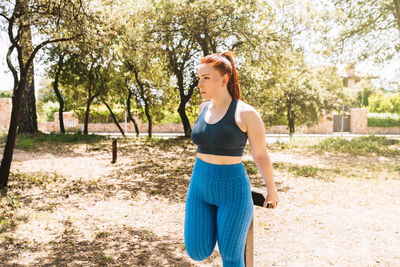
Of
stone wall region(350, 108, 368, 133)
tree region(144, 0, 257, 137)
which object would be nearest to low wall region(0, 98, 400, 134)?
stone wall region(350, 108, 368, 133)

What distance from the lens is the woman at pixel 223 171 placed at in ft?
6.97

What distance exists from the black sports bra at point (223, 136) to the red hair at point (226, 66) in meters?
0.11

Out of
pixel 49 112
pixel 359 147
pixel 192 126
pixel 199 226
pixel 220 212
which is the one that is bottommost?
pixel 359 147

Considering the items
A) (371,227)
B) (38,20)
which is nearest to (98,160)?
(38,20)

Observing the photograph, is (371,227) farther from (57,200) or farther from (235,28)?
(235,28)

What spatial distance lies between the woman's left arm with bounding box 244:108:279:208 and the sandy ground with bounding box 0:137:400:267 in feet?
7.05

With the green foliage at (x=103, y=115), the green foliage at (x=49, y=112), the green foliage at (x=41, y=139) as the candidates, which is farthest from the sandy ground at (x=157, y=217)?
the green foliage at (x=49, y=112)

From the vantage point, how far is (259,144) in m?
2.16

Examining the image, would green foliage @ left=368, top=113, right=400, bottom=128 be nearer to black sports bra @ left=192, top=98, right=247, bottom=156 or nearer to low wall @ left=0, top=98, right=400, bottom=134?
low wall @ left=0, top=98, right=400, bottom=134

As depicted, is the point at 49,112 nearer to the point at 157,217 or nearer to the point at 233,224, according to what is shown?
the point at 157,217

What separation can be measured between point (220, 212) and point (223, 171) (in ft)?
0.91

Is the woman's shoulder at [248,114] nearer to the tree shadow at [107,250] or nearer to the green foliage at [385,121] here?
the tree shadow at [107,250]

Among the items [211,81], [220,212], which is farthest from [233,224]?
[211,81]

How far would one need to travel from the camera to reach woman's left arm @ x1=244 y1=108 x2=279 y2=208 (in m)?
2.12
